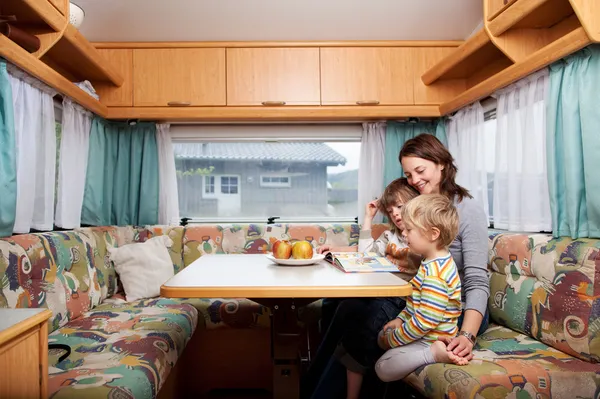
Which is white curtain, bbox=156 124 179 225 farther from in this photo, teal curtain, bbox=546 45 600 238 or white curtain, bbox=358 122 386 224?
teal curtain, bbox=546 45 600 238

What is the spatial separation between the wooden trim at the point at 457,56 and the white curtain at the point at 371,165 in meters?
0.48

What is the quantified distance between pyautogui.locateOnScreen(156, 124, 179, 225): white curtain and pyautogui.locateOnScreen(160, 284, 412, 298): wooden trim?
205 centimetres

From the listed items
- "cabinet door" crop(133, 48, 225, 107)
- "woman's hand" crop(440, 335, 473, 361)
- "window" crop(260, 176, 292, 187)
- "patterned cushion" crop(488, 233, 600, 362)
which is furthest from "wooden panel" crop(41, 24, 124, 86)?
"patterned cushion" crop(488, 233, 600, 362)

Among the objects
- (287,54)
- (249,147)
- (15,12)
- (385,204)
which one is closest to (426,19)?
(287,54)

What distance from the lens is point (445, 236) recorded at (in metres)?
1.56

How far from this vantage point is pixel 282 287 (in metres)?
1.37

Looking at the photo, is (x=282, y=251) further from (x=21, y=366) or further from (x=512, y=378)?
(x=21, y=366)

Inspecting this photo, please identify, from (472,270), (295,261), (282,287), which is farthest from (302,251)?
(472,270)

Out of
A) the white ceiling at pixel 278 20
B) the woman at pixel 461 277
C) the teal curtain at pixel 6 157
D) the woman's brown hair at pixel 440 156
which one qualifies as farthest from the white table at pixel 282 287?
the white ceiling at pixel 278 20

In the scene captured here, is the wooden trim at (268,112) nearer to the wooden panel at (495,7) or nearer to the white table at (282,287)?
the wooden panel at (495,7)

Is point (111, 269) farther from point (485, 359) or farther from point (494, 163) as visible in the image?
point (494, 163)

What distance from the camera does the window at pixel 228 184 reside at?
11.9 ft

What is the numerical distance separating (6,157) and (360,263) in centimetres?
154

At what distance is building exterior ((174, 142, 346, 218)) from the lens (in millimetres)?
3625
